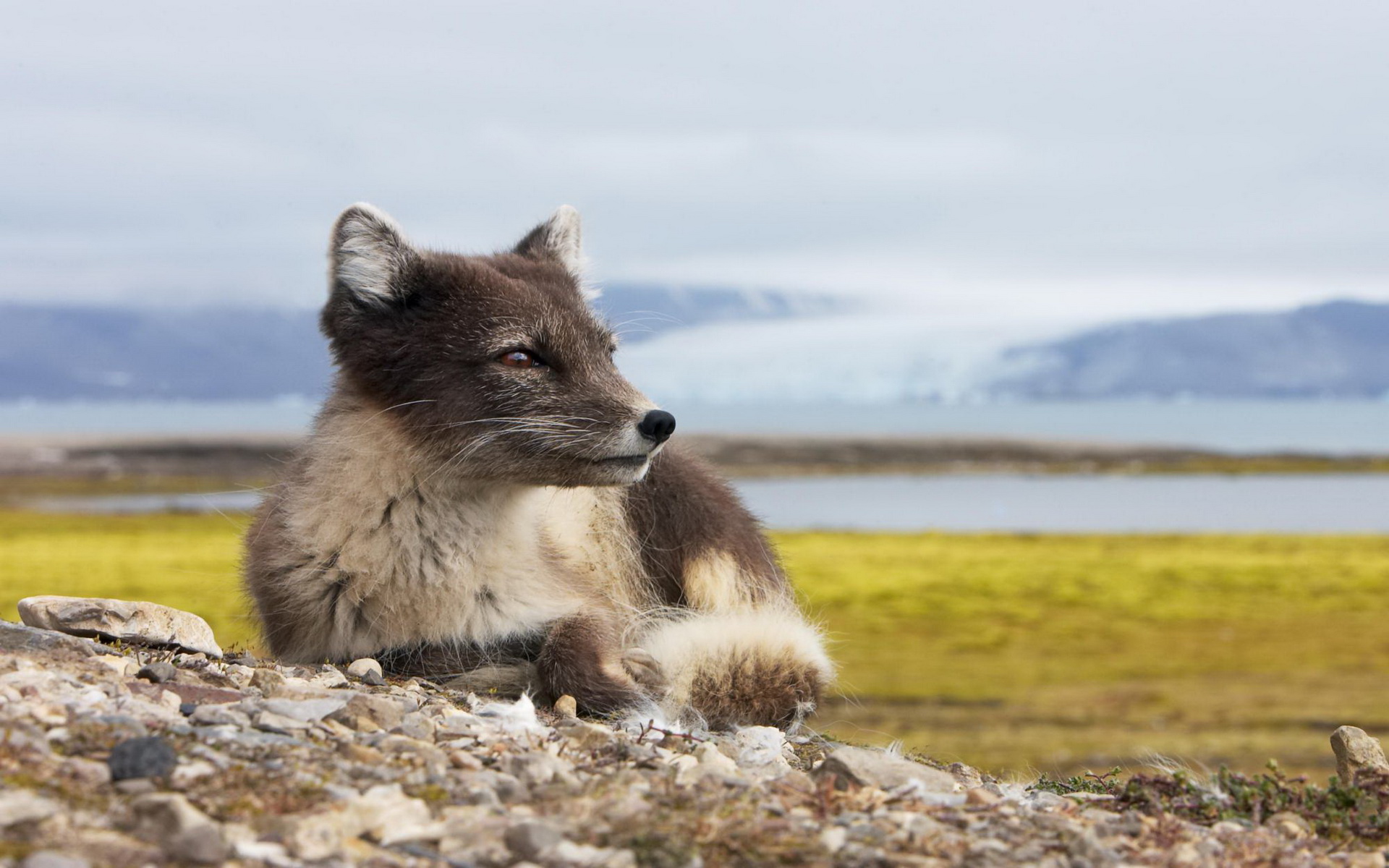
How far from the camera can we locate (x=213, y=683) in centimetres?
527

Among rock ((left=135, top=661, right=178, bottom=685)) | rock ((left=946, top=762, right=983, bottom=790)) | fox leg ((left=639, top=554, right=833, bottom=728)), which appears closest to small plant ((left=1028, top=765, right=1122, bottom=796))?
rock ((left=946, top=762, right=983, bottom=790))

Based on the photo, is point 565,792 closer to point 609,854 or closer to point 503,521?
point 609,854

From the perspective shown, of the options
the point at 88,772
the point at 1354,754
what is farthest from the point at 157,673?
the point at 1354,754

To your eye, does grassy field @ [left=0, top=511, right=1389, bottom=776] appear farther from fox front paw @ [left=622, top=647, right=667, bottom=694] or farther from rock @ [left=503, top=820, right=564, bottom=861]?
rock @ [left=503, top=820, right=564, bottom=861]

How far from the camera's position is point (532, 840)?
3.45 meters

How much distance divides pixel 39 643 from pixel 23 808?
2270 mm

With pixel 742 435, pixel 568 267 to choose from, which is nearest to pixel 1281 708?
pixel 568 267

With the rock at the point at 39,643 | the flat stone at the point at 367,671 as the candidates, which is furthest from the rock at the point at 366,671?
the rock at the point at 39,643

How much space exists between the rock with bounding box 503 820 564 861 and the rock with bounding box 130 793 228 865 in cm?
75

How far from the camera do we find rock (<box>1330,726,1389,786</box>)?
5.66 meters

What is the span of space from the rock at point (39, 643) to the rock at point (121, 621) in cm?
38

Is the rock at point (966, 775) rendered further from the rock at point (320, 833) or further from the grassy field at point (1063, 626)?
the rock at point (320, 833)

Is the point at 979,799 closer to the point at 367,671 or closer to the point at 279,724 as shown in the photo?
the point at 279,724

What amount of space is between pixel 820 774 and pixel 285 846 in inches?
77.9
